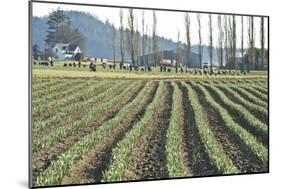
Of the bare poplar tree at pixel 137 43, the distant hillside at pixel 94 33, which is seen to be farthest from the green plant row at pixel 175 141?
the distant hillside at pixel 94 33

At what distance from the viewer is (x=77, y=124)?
3455mm

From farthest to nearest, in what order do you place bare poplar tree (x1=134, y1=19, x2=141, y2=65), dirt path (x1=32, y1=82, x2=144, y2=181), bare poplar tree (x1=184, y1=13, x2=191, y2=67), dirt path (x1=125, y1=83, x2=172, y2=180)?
bare poplar tree (x1=184, y1=13, x2=191, y2=67)
bare poplar tree (x1=134, y1=19, x2=141, y2=65)
dirt path (x1=125, y1=83, x2=172, y2=180)
dirt path (x1=32, y1=82, x2=144, y2=181)

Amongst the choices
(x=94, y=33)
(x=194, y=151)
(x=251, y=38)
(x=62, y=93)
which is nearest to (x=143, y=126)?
(x=194, y=151)

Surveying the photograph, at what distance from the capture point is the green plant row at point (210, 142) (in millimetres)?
3717

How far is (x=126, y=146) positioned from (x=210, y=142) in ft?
2.25

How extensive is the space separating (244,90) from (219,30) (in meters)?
0.53

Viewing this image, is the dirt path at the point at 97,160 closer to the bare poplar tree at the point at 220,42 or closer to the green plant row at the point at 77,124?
the green plant row at the point at 77,124

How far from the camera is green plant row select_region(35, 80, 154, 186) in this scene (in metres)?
3.30

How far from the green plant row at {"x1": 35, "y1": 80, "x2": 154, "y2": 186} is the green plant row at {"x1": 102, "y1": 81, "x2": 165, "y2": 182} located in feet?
0.32

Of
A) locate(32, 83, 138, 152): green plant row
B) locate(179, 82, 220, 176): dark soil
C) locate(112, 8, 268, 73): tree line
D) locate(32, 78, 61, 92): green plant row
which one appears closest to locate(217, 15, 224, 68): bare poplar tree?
locate(112, 8, 268, 73): tree line

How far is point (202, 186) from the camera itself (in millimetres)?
3631

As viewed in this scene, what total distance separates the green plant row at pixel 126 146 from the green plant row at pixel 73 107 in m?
0.31

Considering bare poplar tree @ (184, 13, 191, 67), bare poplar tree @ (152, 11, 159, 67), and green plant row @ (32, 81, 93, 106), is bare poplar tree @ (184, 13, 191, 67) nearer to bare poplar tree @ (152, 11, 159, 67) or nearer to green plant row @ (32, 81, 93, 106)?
bare poplar tree @ (152, 11, 159, 67)
